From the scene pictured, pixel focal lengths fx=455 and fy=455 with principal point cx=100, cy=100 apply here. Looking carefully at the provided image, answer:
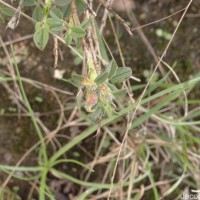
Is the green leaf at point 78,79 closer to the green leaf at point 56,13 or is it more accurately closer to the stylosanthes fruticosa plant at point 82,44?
the stylosanthes fruticosa plant at point 82,44

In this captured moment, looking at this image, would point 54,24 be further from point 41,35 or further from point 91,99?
point 91,99

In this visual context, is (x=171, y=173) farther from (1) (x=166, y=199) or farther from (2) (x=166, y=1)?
(2) (x=166, y=1)

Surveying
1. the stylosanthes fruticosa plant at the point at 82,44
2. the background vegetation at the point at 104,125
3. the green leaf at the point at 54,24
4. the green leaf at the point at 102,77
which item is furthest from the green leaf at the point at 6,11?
the background vegetation at the point at 104,125

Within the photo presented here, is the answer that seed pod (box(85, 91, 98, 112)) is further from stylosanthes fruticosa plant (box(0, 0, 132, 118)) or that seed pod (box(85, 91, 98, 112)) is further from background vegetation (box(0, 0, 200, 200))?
background vegetation (box(0, 0, 200, 200))

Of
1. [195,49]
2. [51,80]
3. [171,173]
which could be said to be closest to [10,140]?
[51,80]

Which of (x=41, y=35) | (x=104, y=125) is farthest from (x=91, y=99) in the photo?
(x=104, y=125)

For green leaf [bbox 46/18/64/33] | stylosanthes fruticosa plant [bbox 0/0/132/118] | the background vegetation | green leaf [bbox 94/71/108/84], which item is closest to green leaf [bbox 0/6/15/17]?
stylosanthes fruticosa plant [bbox 0/0/132/118]

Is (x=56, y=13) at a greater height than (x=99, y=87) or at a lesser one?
greater
